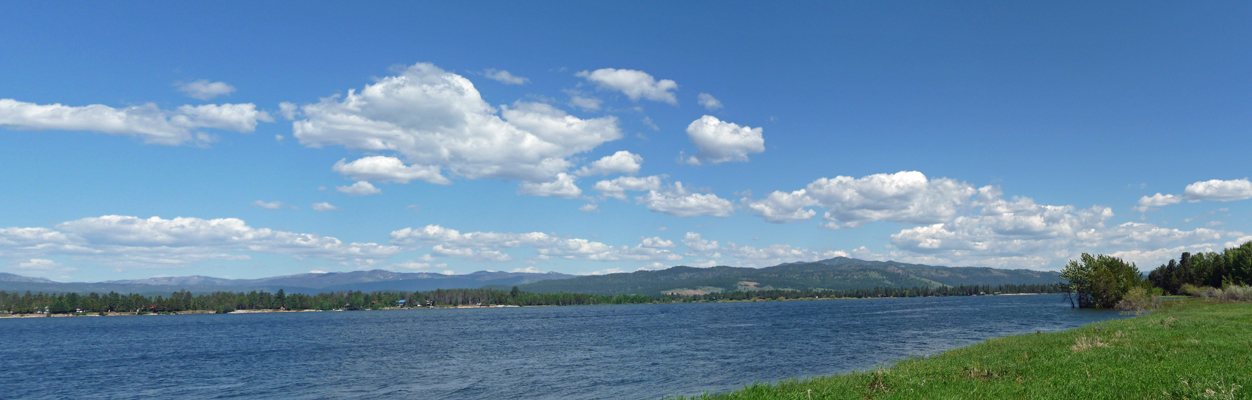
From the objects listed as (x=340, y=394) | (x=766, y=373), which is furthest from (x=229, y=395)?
(x=766, y=373)

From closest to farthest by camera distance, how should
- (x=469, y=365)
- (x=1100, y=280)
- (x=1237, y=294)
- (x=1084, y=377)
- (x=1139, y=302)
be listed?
(x=1084, y=377) → (x=469, y=365) → (x=1237, y=294) → (x=1139, y=302) → (x=1100, y=280)

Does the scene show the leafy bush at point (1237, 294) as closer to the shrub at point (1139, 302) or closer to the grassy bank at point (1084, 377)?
the shrub at point (1139, 302)

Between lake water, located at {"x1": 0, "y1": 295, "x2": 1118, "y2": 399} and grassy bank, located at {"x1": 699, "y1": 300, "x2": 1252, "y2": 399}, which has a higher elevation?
grassy bank, located at {"x1": 699, "y1": 300, "x2": 1252, "y2": 399}

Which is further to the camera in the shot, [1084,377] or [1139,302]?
[1139,302]

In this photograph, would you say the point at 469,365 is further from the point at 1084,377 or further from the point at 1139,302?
the point at 1139,302

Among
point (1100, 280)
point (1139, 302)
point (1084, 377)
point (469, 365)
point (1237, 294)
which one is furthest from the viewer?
point (1100, 280)

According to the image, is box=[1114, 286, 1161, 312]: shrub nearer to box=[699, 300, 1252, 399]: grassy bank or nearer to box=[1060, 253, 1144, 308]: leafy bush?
box=[1060, 253, 1144, 308]: leafy bush

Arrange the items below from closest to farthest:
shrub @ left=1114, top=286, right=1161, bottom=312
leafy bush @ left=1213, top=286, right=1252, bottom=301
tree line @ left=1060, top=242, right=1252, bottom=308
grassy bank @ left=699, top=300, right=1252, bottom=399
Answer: grassy bank @ left=699, top=300, right=1252, bottom=399, leafy bush @ left=1213, top=286, right=1252, bottom=301, shrub @ left=1114, top=286, right=1161, bottom=312, tree line @ left=1060, top=242, right=1252, bottom=308

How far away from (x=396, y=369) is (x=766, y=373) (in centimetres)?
3678

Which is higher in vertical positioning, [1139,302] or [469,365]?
[1139,302]

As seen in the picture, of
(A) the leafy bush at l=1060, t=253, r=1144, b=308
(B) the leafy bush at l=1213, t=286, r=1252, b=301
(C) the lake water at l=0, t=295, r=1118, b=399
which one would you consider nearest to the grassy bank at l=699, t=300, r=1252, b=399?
(C) the lake water at l=0, t=295, r=1118, b=399

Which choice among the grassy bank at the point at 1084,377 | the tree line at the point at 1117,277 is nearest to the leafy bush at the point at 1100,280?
the tree line at the point at 1117,277

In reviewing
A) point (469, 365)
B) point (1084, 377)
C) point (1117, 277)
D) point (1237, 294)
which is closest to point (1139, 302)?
point (1237, 294)

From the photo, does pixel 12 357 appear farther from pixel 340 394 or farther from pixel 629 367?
pixel 629 367
